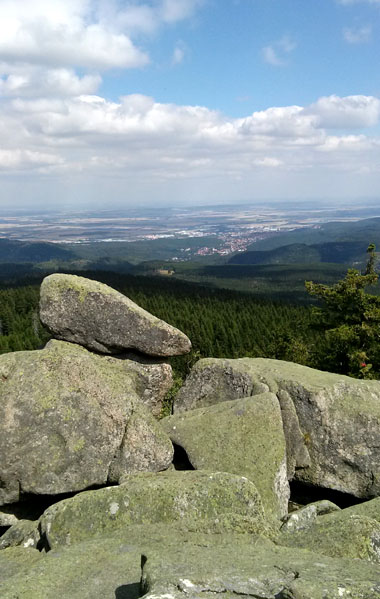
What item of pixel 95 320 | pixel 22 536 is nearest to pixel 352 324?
pixel 95 320

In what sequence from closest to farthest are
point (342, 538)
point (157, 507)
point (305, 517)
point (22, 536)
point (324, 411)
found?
point (342, 538) → point (157, 507) → point (22, 536) → point (305, 517) → point (324, 411)

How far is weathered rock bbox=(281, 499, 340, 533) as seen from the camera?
12398mm

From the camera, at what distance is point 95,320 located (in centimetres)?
2125

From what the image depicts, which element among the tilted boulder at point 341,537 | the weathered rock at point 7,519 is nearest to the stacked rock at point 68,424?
the weathered rock at point 7,519

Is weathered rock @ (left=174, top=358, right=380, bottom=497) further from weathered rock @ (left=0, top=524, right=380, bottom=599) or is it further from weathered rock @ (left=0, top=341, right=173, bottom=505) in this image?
weathered rock @ (left=0, top=524, right=380, bottom=599)

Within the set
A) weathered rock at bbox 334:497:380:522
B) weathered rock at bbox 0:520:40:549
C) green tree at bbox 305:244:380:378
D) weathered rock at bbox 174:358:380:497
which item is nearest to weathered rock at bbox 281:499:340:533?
weathered rock at bbox 334:497:380:522

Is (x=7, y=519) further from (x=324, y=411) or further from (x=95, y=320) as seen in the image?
(x=324, y=411)

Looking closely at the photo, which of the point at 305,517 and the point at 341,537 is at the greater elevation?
the point at 341,537

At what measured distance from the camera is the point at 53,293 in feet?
69.7

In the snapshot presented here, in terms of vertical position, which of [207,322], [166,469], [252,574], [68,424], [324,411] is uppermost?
[252,574]

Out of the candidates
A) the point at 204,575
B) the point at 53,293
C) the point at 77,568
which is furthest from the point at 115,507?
the point at 53,293

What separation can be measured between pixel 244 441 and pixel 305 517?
412 cm

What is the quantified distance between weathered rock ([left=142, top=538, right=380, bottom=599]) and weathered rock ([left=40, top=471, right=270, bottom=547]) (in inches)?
67.5

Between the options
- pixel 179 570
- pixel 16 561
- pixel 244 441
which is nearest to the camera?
pixel 179 570
